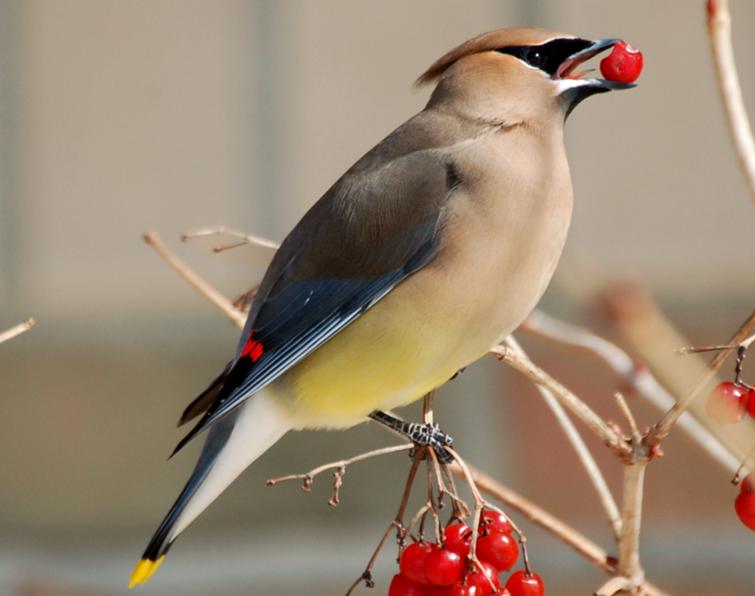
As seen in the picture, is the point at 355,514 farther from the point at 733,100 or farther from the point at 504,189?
the point at 733,100

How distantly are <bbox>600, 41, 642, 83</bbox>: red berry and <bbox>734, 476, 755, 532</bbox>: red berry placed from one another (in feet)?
1.27

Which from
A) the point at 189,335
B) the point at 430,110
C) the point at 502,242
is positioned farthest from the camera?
the point at 189,335

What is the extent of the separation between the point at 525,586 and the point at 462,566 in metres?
0.05

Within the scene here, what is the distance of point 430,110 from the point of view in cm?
160

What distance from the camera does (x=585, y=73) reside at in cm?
154

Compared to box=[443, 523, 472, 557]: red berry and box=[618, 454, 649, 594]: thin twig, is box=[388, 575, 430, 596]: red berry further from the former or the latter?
box=[618, 454, 649, 594]: thin twig

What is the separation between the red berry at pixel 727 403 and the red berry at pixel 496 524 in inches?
7.4

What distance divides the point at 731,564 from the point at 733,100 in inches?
57.5

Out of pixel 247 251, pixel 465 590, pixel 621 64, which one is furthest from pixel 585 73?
pixel 247 251

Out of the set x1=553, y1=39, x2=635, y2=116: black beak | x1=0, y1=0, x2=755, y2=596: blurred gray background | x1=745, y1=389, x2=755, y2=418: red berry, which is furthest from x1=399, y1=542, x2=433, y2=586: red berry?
x1=0, y1=0, x2=755, y2=596: blurred gray background

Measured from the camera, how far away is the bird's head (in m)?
1.53

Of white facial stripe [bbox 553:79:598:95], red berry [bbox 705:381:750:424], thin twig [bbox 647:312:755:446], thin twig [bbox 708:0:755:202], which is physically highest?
thin twig [bbox 708:0:755:202]

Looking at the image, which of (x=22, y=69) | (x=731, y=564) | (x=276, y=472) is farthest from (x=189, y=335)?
(x=731, y=564)

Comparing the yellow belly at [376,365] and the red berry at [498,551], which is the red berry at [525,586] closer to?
the red berry at [498,551]
